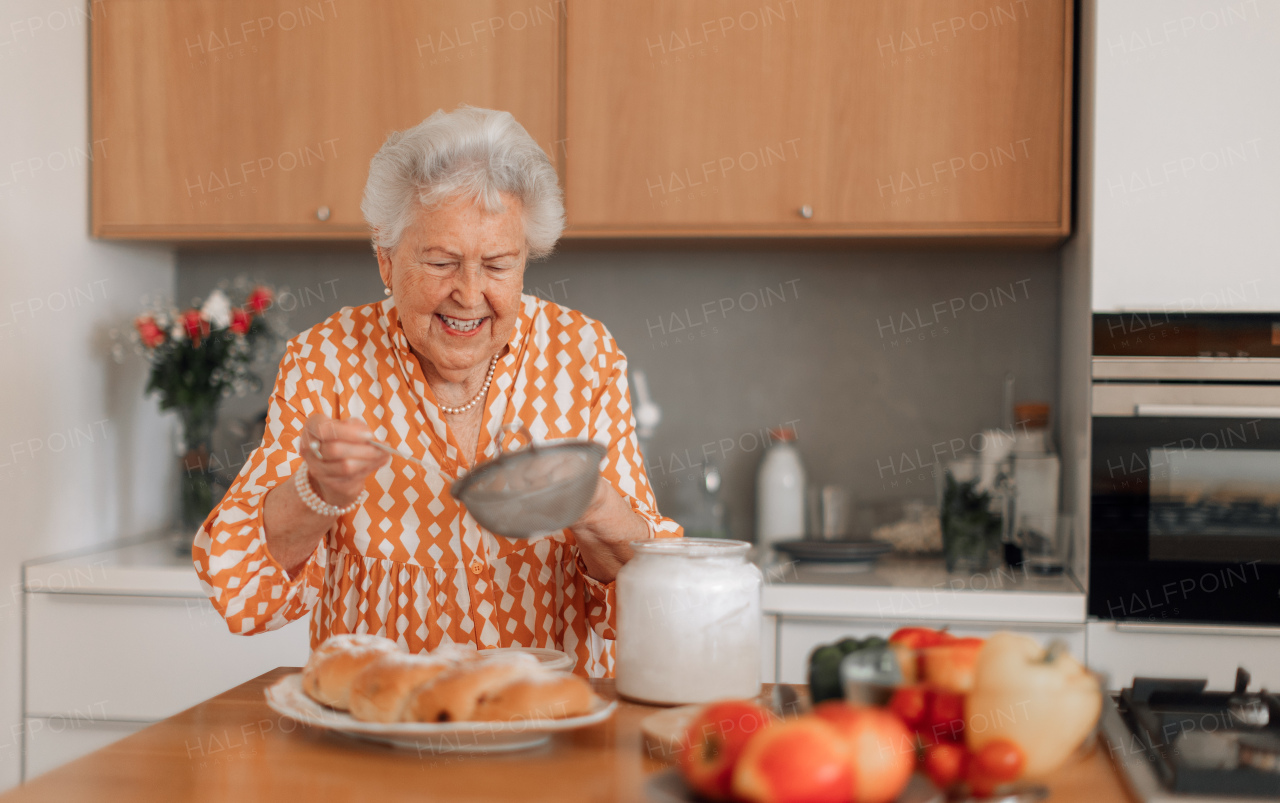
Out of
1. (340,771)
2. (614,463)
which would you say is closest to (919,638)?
(340,771)

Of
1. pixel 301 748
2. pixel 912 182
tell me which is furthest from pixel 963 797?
pixel 912 182

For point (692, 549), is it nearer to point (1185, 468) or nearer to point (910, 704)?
point (910, 704)

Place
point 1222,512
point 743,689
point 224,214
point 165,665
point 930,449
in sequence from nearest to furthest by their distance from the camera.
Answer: point 743,689, point 1222,512, point 165,665, point 224,214, point 930,449

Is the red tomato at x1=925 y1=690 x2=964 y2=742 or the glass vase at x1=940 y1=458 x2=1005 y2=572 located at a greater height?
the red tomato at x1=925 y1=690 x2=964 y2=742

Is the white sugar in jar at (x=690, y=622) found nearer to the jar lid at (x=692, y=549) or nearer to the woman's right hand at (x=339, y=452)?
the jar lid at (x=692, y=549)

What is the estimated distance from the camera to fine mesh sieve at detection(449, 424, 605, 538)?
0.90m

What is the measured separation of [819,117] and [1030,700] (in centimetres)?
159

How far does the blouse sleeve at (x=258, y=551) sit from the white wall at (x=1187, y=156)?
141 centimetres

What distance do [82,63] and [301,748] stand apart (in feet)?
6.45

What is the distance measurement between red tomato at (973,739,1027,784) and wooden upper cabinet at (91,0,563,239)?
1685 millimetres

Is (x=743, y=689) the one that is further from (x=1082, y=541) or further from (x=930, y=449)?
(x=930, y=449)

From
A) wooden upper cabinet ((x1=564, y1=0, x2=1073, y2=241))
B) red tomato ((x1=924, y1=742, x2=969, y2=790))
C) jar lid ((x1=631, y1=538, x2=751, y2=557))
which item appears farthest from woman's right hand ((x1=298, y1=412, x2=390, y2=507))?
wooden upper cabinet ((x1=564, y1=0, x2=1073, y2=241))

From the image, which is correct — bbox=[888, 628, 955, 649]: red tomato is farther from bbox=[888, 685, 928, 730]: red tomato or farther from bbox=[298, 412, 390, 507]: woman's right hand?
bbox=[298, 412, 390, 507]: woman's right hand

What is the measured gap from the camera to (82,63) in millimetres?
2213
